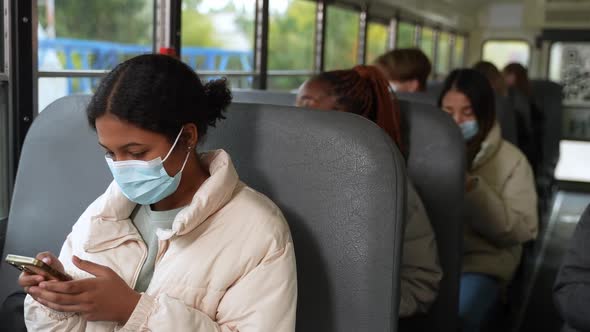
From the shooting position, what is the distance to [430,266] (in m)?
2.01

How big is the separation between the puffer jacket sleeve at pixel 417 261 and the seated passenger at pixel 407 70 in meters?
1.61

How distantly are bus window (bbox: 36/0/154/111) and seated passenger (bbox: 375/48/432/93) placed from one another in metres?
1.20

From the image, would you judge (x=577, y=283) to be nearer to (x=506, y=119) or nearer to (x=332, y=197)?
(x=332, y=197)

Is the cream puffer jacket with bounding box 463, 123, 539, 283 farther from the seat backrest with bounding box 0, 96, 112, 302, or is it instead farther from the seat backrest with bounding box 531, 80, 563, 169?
the seat backrest with bounding box 531, 80, 563, 169

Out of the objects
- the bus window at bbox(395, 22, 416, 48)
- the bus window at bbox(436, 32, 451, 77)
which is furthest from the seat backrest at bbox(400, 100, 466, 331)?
the bus window at bbox(436, 32, 451, 77)

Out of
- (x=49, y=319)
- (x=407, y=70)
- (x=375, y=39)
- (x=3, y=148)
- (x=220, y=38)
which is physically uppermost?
(x=375, y=39)

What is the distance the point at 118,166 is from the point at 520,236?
171 cm

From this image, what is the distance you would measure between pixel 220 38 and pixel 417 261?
2152 mm

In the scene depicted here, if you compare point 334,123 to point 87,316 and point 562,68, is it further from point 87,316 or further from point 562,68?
point 562,68

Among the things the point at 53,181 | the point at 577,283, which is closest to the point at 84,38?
the point at 53,181

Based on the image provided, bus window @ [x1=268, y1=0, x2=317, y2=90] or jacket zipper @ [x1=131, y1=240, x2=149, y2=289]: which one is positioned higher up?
bus window @ [x1=268, y1=0, x2=317, y2=90]

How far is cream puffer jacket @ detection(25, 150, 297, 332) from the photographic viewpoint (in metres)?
1.36

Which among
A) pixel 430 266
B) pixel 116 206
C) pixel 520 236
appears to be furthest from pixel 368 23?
pixel 116 206

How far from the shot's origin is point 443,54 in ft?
28.4
